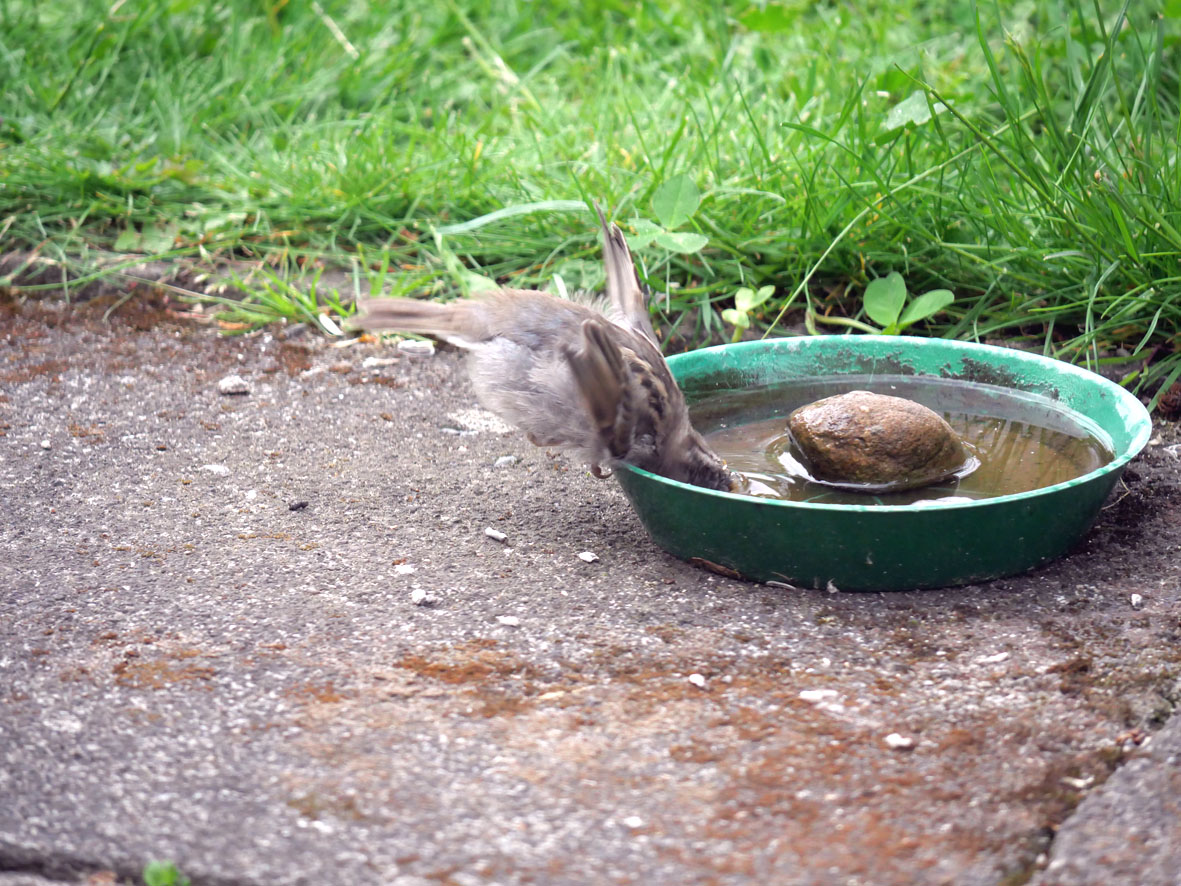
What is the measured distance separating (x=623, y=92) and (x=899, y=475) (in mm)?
2603

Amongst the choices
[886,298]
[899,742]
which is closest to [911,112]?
[886,298]

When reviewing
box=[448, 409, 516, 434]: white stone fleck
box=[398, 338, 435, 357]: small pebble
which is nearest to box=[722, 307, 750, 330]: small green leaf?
box=[448, 409, 516, 434]: white stone fleck

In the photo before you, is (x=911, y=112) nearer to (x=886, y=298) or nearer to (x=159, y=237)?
(x=886, y=298)

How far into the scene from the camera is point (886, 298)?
12.1 ft

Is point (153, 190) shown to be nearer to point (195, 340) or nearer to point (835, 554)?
point (195, 340)

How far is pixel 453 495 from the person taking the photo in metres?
3.12

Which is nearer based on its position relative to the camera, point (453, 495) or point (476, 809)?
point (476, 809)

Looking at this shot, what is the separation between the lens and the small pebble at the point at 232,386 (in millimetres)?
3750

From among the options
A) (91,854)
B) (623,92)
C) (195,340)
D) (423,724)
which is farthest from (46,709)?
(623,92)

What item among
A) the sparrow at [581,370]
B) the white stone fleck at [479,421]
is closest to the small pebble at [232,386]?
the white stone fleck at [479,421]

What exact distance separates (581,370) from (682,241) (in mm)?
1204

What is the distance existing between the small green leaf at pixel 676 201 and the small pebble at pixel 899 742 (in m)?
2.07

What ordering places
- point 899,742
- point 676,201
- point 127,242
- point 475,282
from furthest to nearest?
point 127,242, point 475,282, point 676,201, point 899,742

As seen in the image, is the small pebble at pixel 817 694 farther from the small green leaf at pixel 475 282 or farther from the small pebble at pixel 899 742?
the small green leaf at pixel 475 282
